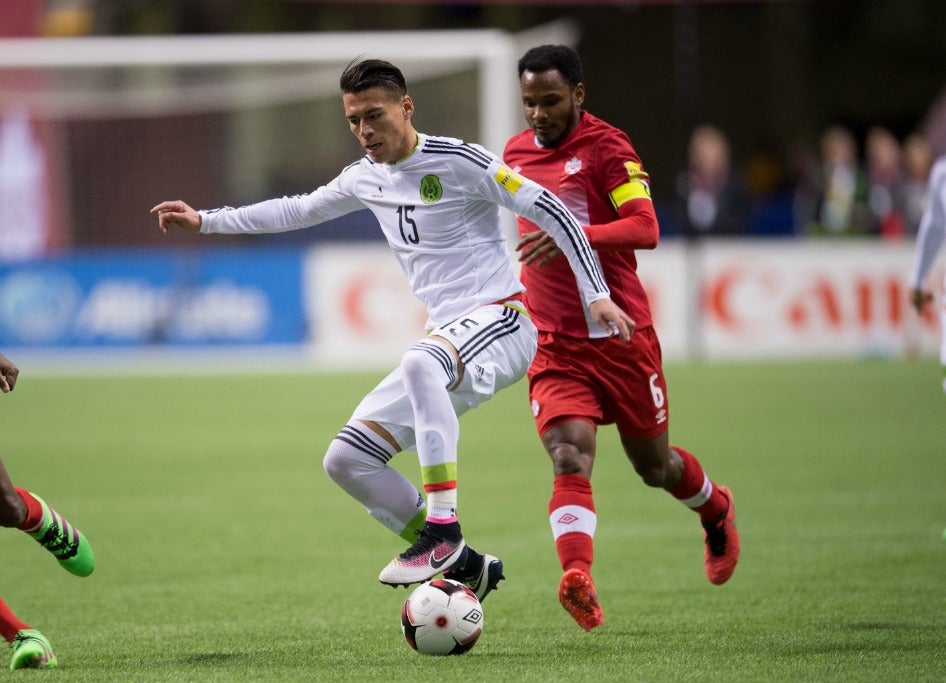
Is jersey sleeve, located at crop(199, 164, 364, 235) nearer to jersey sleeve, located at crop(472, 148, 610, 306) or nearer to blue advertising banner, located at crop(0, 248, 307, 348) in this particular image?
jersey sleeve, located at crop(472, 148, 610, 306)

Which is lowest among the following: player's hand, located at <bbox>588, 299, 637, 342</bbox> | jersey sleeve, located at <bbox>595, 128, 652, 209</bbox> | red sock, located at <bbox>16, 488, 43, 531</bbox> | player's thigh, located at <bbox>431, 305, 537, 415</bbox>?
red sock, located at <bbox>16, 488, 43, 531</bbox>

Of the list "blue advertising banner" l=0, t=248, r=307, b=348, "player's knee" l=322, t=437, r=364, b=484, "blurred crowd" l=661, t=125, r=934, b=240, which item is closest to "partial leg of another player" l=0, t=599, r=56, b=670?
"player's knee" l=322, t=437, r=364, b=484

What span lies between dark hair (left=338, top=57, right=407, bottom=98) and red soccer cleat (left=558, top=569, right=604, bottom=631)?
6.35 feet

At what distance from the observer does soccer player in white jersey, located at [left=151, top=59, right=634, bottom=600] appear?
552cm

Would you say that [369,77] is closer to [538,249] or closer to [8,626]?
[538,249]

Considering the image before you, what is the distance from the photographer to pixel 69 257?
1970 cm

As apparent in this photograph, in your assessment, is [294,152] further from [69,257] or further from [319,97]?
[69,257]

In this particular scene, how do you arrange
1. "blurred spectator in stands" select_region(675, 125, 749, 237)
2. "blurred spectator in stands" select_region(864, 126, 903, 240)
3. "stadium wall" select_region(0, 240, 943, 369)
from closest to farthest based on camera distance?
"stadium wall" select_region(0, 240, 943, 369) → "blurred spectator in stands" select_region(675, 125, 749, 237) → "blurred spectator in stands" select_region(864, 126, 903, 240)

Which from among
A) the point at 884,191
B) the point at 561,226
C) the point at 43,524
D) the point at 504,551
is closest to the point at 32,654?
the point at 43,524

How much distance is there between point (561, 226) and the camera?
567 centimetres

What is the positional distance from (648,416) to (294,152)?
17253mm

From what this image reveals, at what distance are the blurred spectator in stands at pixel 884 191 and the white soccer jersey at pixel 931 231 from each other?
40.6 ft

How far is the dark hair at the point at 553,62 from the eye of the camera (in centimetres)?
611

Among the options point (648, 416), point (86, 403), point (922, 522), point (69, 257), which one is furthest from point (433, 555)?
point (69, 257)
